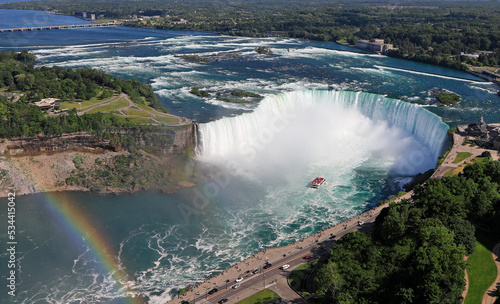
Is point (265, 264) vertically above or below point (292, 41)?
below

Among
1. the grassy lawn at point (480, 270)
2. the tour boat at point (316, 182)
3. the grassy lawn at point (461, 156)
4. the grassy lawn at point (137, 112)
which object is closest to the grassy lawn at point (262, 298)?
the grassy lawn at point (480, 270)

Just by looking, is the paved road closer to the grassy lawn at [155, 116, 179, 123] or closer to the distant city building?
the grassy lawn at [155, 116, 179, 123]

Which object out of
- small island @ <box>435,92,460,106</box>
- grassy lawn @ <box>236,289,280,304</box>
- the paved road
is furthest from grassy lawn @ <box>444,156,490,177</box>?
grassy lawn @ <box>236,289,280,304</box>

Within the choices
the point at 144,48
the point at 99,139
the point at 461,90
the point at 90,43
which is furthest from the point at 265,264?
the point at 90,43

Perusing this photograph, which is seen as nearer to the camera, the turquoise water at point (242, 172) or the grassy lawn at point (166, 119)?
the turquoise water at point (242, 172)

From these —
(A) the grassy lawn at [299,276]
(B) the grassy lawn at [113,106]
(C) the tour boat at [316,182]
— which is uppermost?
(B) the grassy lawn at [113,106]

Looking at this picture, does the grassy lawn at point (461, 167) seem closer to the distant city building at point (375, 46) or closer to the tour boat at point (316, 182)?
the tour boat at point (316, 182)

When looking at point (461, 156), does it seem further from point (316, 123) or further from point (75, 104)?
point (75, 104)

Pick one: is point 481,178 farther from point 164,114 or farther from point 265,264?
point 164,114
